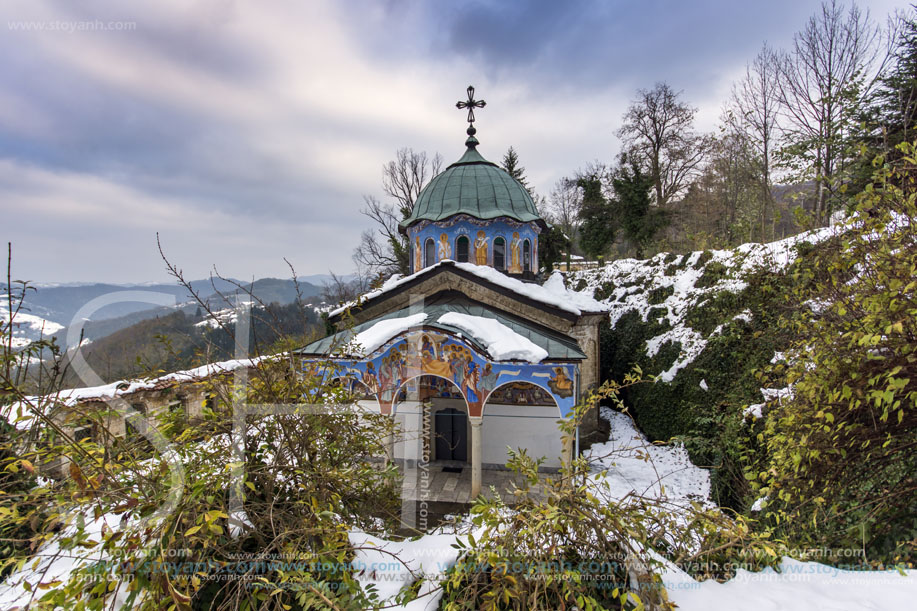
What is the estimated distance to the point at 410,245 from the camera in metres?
12.0

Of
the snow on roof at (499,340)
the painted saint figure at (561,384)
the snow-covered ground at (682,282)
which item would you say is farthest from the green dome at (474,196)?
the painted saint figure at (561,384)

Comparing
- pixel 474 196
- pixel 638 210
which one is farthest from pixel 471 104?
pixel 638 210

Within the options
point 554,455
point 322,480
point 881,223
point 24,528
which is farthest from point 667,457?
point 24,528

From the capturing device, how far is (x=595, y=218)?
62.7ft

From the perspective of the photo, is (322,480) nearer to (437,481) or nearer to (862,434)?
(862,434)

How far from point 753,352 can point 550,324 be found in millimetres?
3748

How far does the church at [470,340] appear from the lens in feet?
20.0

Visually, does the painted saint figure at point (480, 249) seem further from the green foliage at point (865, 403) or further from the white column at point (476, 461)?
the green foliage at point (865, 403)

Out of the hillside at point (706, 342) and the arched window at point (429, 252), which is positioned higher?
the arched window at point (429, 252)

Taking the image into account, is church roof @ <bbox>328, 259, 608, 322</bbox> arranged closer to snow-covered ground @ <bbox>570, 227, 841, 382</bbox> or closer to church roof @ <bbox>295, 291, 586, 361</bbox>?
church roof @ <bbox>295, 291, 586, 361</bbox>

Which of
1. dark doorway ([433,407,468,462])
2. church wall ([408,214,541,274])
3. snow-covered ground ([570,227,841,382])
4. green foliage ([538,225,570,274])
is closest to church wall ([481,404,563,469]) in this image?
dark doorway ([433,407,468,462])

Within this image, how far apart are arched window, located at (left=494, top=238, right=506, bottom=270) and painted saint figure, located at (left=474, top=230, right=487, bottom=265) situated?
0.37 metres

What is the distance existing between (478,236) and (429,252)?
151 centimetres

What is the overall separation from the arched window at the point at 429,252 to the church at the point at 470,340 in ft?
0.09
